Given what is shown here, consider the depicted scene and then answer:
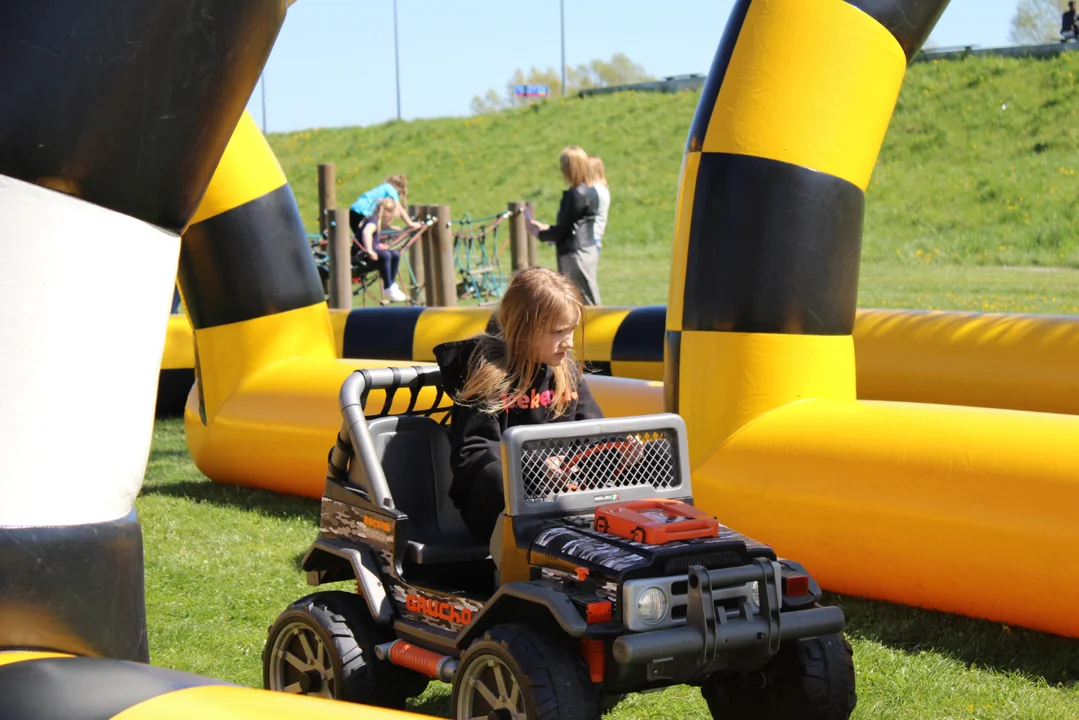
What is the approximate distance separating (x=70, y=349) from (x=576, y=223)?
26.5ft

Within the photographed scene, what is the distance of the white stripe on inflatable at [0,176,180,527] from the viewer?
208 centimetres

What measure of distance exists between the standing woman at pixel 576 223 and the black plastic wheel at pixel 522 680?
7.09m

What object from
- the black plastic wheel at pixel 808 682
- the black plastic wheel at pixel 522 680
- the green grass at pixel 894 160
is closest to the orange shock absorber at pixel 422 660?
the black plastic wheel at pixel 522 680

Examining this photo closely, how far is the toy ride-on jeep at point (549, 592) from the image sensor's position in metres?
2.62

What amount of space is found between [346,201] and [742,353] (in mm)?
27385

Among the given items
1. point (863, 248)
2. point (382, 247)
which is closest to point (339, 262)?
point (382, 247)

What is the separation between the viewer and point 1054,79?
1096 inches

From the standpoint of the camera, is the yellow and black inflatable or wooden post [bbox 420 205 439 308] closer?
the yellow and black inflatable

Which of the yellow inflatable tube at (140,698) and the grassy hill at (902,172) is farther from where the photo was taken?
the grassy hill at (902,172)

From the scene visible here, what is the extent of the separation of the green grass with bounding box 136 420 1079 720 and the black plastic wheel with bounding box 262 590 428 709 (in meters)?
0.24

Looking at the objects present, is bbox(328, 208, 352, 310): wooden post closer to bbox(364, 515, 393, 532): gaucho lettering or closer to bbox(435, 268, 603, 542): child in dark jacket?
bbox(364, 515, 393, 532): gaucho lettering

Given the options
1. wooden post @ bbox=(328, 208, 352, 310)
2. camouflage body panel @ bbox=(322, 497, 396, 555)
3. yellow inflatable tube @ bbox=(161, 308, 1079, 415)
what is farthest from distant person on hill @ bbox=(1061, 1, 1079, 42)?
camouflage body panel @ bbox=(322, 497, 396, 555)

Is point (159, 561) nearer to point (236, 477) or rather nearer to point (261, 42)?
point (236, 477)

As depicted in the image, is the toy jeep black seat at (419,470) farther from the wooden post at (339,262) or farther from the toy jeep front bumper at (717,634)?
the wooden post at (339,262)
